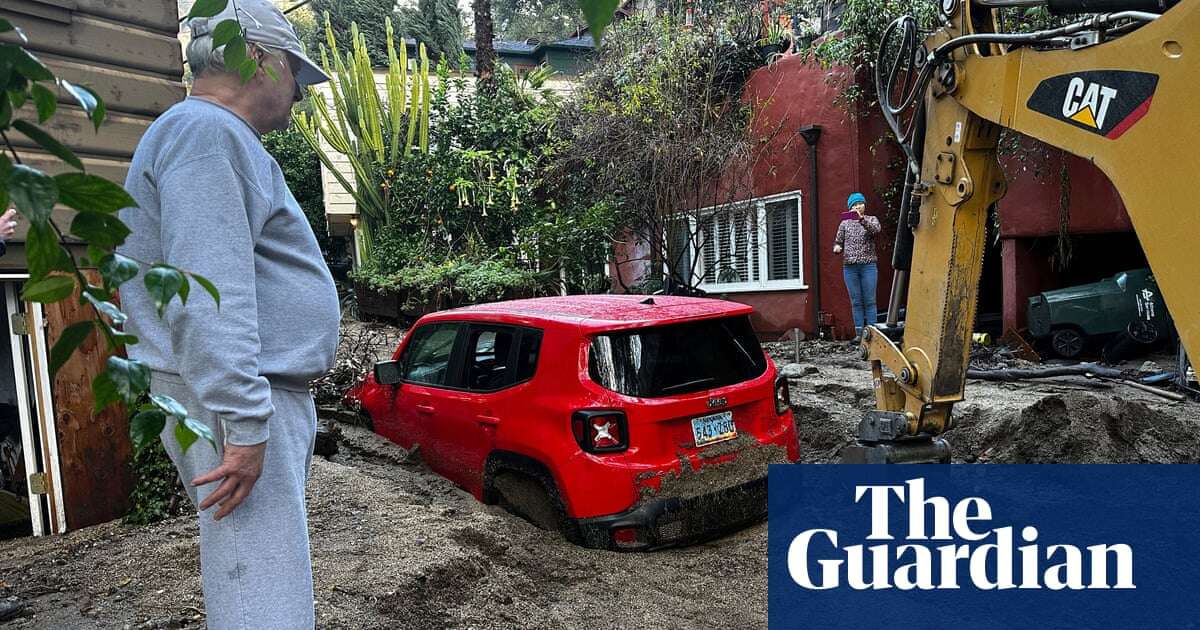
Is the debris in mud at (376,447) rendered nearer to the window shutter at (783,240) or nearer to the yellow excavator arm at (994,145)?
the yellow excavator arm at (994,145)

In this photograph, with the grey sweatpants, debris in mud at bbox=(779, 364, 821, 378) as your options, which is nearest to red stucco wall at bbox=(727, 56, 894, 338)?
debris in mud at bbox=(779, 364, 821, 378)

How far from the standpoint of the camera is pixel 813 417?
7.99 meters

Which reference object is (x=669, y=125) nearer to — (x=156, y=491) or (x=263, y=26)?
(x=156, y=491)

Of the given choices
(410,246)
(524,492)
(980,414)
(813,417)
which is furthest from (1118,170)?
(410,246)

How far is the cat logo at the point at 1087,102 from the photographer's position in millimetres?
3488

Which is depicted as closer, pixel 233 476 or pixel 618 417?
pixel 233 476

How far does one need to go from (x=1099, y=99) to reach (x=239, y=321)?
11.1ft

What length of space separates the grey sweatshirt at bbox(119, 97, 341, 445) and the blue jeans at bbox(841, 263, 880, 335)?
34.4ft

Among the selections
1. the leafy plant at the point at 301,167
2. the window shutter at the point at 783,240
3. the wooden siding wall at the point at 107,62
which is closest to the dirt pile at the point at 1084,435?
the wooden siding wall at the point at 107,62

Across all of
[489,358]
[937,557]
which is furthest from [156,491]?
[937,557]

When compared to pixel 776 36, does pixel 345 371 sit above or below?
below

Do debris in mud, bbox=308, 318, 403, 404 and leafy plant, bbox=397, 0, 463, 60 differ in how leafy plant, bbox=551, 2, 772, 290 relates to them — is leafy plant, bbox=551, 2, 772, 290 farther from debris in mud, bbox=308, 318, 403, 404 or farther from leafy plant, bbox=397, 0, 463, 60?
leafy plant, bbox=397, 0, 463, 60

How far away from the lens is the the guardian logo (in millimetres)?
4461

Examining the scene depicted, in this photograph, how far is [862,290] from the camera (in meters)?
11.9
